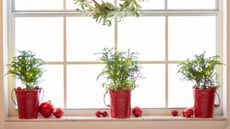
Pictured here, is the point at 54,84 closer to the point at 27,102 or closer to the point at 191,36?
the point at 27,102

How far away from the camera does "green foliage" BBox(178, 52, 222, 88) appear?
3084mm

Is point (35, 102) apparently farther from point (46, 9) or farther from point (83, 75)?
point (46, 9)

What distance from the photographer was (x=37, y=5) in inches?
130

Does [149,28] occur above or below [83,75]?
above

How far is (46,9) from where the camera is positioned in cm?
330

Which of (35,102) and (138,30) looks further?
(138,30)

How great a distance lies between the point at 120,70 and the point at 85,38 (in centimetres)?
43

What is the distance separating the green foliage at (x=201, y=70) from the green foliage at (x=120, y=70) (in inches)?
13.7

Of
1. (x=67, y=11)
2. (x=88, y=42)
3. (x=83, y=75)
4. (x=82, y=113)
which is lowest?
(x=82, y=113)

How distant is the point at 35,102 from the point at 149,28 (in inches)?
38.8

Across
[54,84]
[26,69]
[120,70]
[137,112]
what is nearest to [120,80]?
[120,70]

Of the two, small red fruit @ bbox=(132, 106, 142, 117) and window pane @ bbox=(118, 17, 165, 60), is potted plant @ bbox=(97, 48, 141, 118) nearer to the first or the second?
small red fruit @ bbox=(132, 106, 142, 117)

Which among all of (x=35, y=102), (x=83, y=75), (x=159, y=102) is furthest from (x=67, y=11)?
(x=159, y=102)

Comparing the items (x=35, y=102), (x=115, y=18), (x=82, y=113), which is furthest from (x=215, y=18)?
(x=35, y=102)
